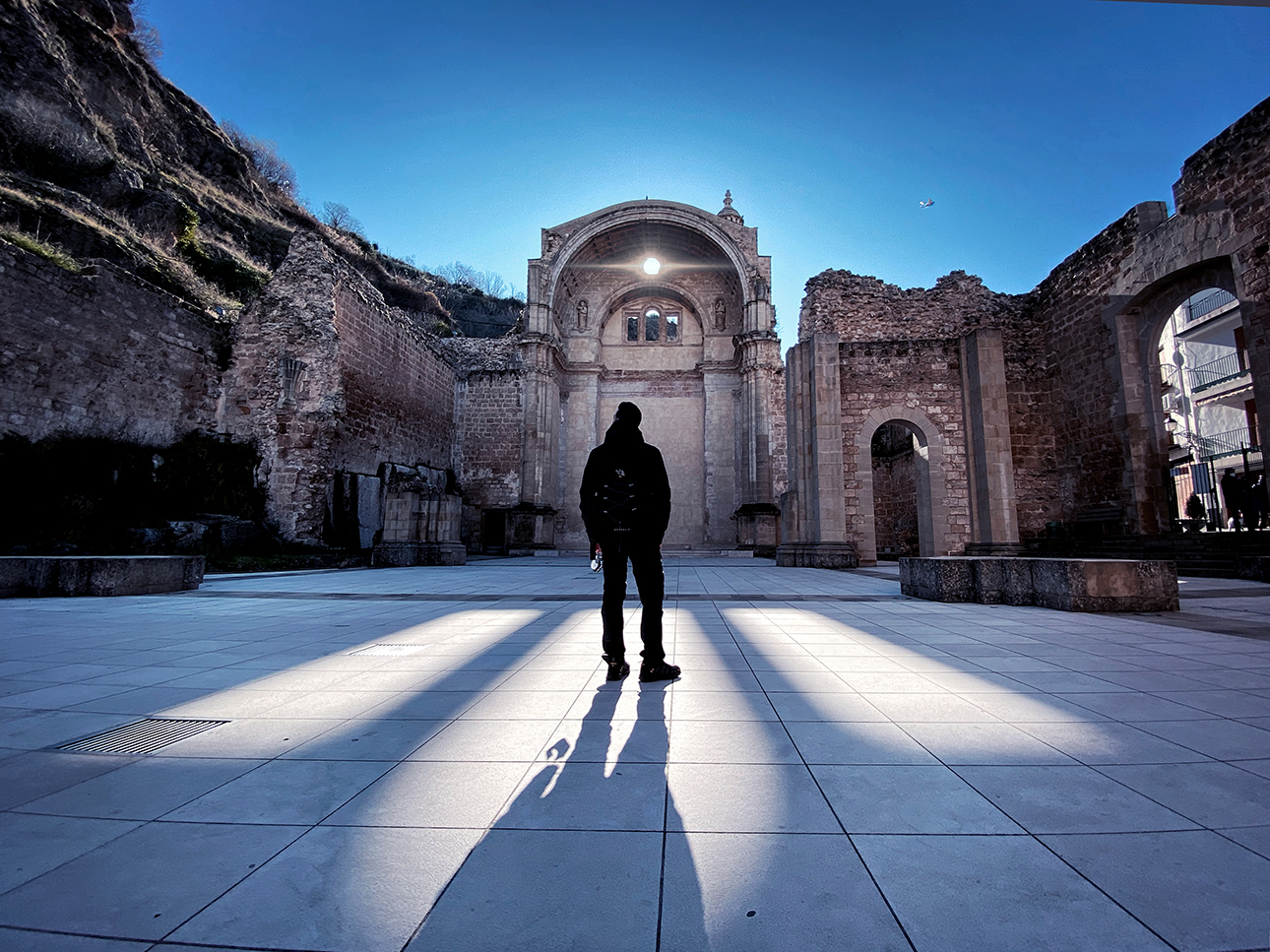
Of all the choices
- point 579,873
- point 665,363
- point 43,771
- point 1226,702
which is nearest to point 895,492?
point 665,363

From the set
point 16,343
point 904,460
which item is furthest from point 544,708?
point 904,460

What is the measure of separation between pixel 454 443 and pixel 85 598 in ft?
50.1

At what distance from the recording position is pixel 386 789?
5.51 feet

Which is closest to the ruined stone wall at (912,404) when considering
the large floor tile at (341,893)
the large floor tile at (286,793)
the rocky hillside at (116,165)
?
the large floor tile at (286,793)

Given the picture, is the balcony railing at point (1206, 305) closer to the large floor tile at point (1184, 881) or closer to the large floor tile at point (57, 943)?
the large floor tile at point (1184, 881)

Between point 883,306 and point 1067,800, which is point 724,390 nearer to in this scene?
point 883,306

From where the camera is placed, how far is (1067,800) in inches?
63.8

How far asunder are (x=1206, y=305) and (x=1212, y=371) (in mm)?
2707

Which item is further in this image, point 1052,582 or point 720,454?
point 720,454

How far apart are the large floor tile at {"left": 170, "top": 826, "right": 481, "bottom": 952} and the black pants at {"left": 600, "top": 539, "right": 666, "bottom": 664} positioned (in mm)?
1696

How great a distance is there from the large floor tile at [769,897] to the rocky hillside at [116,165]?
14727mm

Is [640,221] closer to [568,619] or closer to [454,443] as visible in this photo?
[454,443]

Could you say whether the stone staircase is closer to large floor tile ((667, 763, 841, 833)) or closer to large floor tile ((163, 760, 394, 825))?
large floor tile ((667, 763, 841, 833))

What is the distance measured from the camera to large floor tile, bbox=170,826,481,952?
41.6 inches
